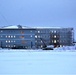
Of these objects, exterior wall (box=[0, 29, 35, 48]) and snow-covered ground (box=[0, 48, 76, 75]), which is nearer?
snow-covered ground (box=[0, 48, 76, 75])

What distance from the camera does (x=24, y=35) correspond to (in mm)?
80188

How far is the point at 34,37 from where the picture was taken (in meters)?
80.2

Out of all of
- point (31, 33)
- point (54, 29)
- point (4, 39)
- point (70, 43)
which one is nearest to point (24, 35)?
point (31, 33)

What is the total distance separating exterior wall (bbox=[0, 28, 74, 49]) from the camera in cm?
7956

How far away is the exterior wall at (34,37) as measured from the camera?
7956cm

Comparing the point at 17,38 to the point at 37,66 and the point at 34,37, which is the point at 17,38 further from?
the point at 37,66

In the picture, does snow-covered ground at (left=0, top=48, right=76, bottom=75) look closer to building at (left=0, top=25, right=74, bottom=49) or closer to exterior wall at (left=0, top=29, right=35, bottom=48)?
building at (left=0, top=25, right=74, bottom=49)

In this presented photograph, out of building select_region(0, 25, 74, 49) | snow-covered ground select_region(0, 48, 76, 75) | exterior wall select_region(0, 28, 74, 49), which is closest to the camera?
snow-covered ground select_region(0, 48, 76, 75)

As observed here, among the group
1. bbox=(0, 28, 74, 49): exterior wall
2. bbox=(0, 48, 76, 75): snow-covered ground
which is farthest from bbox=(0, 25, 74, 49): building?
bbox=(0, 48, 76, 75): snow-covered ground

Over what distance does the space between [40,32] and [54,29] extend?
606 centimetres

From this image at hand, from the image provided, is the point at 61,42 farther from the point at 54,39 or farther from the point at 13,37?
the point at 13,37

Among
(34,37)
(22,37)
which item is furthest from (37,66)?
(22,37)

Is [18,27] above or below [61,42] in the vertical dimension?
above

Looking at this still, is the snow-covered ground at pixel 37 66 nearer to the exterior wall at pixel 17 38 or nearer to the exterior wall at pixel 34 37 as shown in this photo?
the exterior wall at pixel 34 37
